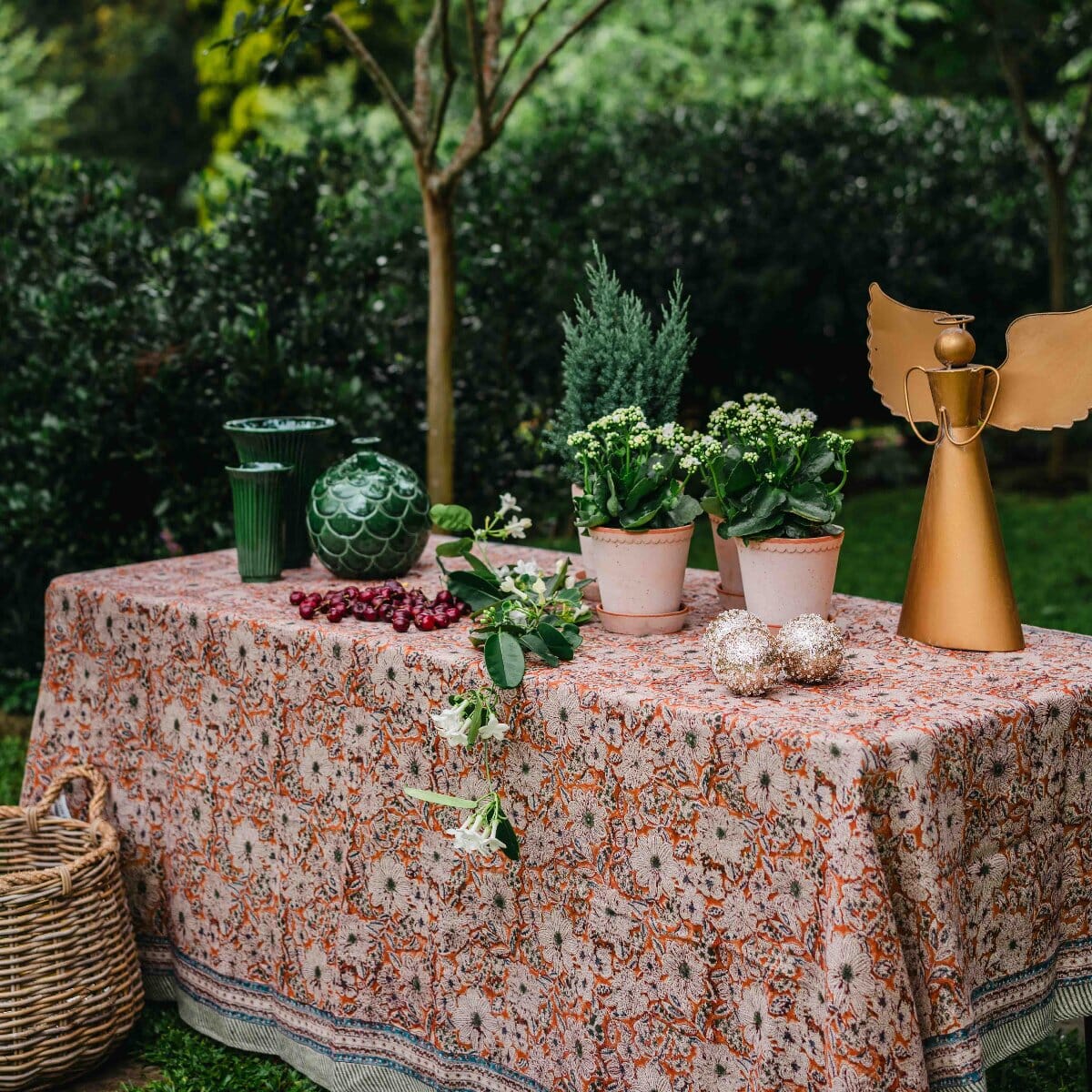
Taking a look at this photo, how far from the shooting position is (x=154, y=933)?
114 inches

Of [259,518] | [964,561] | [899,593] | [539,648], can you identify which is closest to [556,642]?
[539,648]

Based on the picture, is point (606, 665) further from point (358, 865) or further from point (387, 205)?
point (387, 205)

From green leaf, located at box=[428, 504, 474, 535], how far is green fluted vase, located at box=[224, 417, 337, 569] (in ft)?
1.66

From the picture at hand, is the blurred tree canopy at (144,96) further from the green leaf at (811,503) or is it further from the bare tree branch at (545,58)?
the green leaf at (811,503)

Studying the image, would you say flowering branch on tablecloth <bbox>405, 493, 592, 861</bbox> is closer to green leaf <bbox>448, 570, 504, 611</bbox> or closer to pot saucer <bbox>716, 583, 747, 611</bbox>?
green leaf <bbox>448, 570, 504, 611</bbox>

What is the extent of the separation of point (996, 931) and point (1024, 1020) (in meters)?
0.17

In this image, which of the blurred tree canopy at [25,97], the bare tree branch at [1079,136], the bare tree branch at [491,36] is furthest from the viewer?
the blurred tree canopy at [25,97]

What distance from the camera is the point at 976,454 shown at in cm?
220

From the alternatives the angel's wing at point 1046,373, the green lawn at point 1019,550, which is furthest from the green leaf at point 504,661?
the green lawn at point 1019,550

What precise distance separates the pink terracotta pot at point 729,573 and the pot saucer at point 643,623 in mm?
125

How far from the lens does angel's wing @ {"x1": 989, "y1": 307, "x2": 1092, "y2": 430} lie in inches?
84.4

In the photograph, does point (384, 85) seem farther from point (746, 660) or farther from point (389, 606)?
point (746, 660)

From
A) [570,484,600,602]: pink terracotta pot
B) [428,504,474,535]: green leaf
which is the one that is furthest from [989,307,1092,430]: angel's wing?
[428,504,474,535]: green leaf

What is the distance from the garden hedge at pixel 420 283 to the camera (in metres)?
4.68
